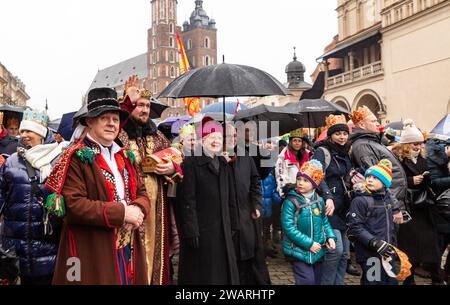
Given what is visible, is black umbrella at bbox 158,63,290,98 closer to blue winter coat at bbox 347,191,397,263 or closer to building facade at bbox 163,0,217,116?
blue winter coat at bbox 347,191,397,263

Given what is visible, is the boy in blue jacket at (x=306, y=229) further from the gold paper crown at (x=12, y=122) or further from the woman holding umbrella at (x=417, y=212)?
the gold paper crown at (x=12, y=122)

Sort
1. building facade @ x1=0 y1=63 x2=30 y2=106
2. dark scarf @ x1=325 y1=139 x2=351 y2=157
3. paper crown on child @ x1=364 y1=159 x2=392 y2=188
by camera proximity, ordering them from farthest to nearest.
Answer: building facade @ x1=0 y1=63 x2=30 y2=106
dark scarf @ x1=325 y1=139 x2=351 y2=157
paper crown on child @ x1=364 y1=159 x2=392 y2=188

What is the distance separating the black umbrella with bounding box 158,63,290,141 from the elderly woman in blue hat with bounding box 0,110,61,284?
1559mm

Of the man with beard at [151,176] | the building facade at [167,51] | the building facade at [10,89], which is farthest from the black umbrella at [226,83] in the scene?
the building facade at [167,51]

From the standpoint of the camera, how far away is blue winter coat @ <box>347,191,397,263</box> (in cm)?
429

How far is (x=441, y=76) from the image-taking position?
21.3 m

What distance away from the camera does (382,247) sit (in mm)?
4102

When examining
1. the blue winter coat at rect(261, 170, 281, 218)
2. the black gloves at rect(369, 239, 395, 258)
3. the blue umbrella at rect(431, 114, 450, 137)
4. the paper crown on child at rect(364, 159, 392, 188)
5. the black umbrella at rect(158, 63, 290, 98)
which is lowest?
the black gloves at rect(369, 239, 395, 258)

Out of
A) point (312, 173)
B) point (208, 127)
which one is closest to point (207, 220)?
point (208, 127)

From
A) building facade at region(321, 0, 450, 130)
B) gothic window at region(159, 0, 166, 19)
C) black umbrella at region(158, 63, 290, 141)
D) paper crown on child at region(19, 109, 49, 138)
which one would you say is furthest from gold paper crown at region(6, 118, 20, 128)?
gothic window at region(159, 0, 166, 19)
